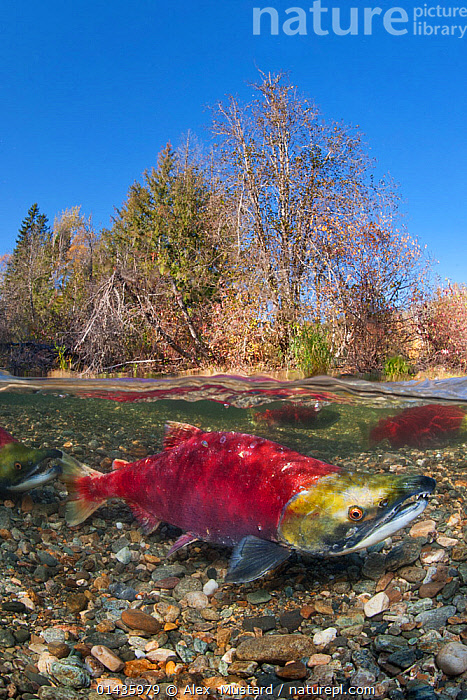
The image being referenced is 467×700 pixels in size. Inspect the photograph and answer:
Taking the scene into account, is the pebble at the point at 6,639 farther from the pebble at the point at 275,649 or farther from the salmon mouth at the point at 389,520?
the salmon mouth at the point at 389,520

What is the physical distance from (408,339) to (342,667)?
9361 mm

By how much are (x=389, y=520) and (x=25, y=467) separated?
4.85ft

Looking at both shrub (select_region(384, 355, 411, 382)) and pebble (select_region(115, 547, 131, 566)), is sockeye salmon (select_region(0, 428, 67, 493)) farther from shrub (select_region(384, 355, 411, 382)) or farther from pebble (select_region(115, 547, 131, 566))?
shrub (select_region(384, 355, 411, 382))

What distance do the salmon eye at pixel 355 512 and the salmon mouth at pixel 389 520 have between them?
2cm

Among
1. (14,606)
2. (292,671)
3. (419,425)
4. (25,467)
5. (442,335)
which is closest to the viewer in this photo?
(292,671)

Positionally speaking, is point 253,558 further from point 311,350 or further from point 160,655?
point 311,350

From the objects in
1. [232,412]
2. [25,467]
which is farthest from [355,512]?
[232,412]

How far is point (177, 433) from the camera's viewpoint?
152 cm

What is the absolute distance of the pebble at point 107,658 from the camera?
45.5 inches

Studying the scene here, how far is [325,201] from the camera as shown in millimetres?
11180

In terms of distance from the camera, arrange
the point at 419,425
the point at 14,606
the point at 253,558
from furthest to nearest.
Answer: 1. the point at 419,425
2. the point at 14,606
3. the point at 253,558

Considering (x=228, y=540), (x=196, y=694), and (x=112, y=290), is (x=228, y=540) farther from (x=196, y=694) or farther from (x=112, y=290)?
(x=112, y=290)

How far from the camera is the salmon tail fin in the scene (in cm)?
165

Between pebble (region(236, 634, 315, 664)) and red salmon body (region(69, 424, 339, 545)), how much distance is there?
23cm
